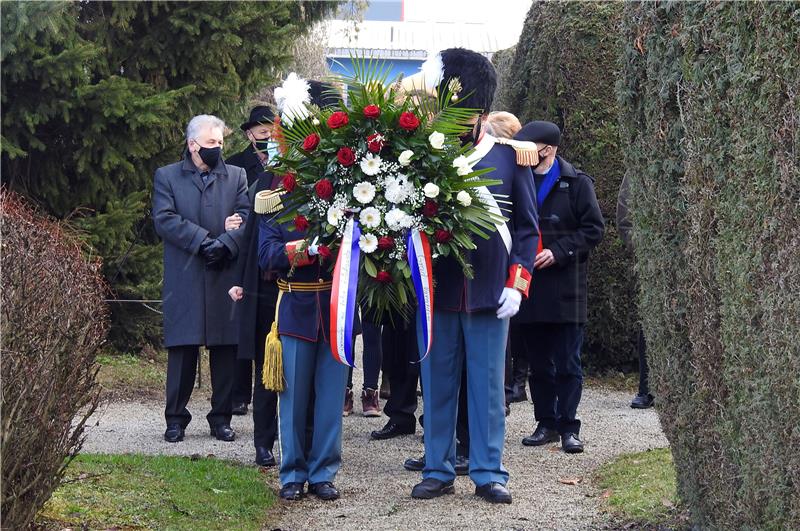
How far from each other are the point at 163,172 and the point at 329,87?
2299 mm

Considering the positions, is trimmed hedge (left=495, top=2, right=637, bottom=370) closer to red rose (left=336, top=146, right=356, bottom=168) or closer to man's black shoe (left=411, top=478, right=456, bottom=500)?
man's black shoe (left=411, top=478, right=456, bottom=500)

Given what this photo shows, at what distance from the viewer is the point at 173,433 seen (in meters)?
7.83

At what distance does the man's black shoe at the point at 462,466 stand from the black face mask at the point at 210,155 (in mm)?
2848

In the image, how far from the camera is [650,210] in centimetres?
488

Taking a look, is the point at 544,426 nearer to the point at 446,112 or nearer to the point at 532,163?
the point at 532,163

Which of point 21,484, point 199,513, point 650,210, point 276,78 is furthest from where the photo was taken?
point 276,78

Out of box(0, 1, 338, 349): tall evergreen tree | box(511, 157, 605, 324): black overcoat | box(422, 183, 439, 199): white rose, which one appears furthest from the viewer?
box(0, 1, 338, 349): tall evergreen tree

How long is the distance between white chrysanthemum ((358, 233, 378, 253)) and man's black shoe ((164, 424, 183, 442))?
2.97m

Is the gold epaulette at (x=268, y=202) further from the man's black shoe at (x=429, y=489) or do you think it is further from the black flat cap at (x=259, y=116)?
the black flat cap at (x=259, y=116)

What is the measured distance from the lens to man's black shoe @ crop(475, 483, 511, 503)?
588 cm

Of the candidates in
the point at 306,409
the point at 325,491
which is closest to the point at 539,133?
the point at 306,409

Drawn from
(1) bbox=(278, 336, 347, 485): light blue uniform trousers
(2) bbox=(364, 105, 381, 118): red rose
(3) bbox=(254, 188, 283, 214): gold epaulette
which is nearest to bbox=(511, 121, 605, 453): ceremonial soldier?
(1) bbox=(278, 336, 347, 485): light blue uniform trousers

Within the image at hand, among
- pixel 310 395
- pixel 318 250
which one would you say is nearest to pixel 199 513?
pixel 310 395

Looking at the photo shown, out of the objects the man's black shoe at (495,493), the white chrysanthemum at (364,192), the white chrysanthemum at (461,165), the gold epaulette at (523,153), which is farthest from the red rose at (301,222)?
the man's black shoe at (495,493)
